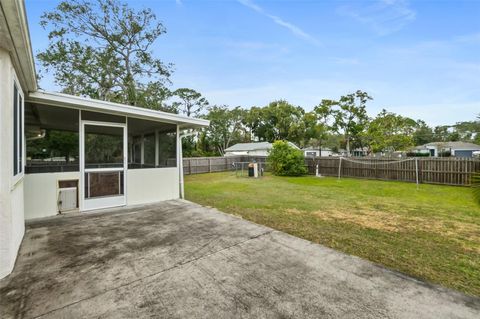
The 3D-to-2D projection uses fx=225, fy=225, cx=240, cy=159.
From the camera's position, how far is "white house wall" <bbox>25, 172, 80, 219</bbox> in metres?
4.45

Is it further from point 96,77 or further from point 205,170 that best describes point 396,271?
point 96,77

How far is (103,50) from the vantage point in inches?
596

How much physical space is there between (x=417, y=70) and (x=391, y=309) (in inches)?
574

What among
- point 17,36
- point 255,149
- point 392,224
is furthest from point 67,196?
point 255,149

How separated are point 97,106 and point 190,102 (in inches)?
1064

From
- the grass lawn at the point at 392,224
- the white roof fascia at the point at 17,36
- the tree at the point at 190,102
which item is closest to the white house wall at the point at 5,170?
the white roof fascia at the point at 17,36

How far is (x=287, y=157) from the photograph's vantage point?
45.4 feet

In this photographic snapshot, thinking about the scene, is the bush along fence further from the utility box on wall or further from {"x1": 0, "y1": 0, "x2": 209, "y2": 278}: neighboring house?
the utility box on wall

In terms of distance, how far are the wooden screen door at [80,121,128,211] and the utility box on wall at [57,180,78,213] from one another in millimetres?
143

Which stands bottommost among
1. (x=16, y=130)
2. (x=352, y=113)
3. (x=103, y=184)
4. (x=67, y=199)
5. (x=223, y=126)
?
(x=67, y=199)

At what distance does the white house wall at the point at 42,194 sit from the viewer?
14.6ft

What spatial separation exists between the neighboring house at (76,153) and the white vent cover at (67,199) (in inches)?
0.7

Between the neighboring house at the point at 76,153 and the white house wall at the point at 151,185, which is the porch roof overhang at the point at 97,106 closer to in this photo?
the neighboring house at the point at 76,153

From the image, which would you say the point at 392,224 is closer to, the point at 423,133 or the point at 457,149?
the point at 457,149
